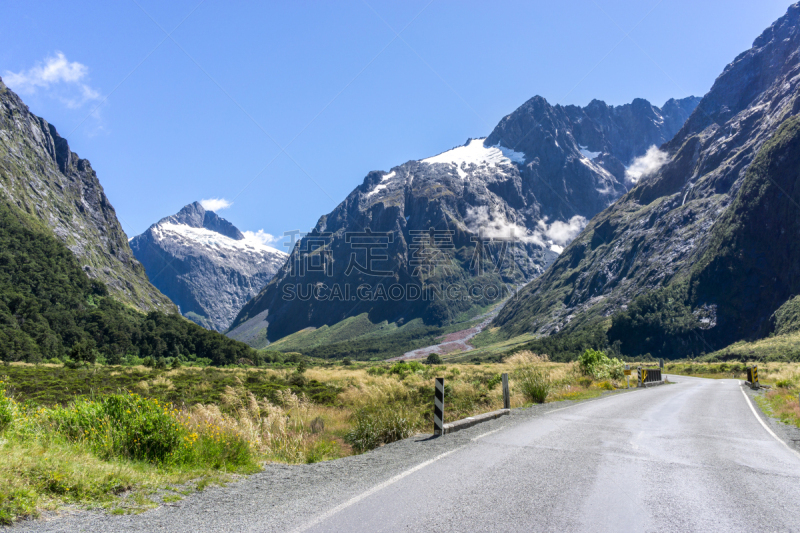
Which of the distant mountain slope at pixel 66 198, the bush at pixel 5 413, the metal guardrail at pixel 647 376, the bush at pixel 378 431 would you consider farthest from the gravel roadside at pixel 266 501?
the distant mountain slope at pixel 66 198

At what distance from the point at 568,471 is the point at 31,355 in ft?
263

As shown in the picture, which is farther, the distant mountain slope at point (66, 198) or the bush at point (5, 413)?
the distant mountain slope at point (66, 198)

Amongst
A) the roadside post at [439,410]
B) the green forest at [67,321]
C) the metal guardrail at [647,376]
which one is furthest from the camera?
the green forest at [67,321]

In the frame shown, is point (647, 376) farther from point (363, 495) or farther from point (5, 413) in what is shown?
point (5, 413)

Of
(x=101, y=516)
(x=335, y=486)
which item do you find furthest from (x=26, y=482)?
(x=335, y=486)

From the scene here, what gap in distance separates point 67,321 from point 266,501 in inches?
3957

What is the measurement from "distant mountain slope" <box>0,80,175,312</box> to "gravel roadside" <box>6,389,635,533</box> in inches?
5548

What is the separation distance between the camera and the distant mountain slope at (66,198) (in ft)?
417

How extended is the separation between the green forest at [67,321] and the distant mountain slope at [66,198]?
20077mm

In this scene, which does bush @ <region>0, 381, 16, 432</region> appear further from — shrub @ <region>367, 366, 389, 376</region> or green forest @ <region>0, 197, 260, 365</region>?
green forest @ <region>0, 197, 260, 365</region>

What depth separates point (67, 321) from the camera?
84.0 meters

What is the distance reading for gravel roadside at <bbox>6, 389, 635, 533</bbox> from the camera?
14.1 ft

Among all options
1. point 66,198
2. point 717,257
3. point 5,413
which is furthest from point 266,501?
point 66,198

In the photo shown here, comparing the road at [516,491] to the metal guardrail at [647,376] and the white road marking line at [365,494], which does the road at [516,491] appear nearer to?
the white road marking line at [365,494]
